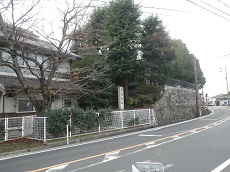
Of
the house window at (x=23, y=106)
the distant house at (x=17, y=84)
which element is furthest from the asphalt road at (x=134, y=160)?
the house window at (x=23, y=106)

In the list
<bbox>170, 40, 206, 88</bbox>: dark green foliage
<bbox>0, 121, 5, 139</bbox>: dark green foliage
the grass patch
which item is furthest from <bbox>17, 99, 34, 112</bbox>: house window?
<bbox>170, 40, 206, 88</bbox>: dark green foliage

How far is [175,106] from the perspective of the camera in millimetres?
23938

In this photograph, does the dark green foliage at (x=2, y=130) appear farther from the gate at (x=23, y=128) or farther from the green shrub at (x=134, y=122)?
the green shrub at (x=134, y=122)

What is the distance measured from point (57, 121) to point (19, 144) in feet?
6.45

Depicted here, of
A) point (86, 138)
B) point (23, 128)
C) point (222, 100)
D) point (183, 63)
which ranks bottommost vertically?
point (86, 138)

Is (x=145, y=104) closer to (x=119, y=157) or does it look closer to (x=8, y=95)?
(x=8, y=95)

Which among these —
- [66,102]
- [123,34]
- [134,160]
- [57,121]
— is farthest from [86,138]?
[123,34]

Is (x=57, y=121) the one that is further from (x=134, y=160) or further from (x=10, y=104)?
(x=10, y=104)

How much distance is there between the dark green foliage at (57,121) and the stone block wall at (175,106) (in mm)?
9253

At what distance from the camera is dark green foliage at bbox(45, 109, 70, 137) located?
1130cm

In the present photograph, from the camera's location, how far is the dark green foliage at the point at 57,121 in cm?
1130

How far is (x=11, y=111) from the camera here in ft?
50.5

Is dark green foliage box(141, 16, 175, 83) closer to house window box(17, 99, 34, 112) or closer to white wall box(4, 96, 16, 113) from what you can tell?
house window box(17, 99, 34, 112)

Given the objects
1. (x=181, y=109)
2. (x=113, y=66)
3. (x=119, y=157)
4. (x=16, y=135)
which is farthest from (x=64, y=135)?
(x=181, y=109)
